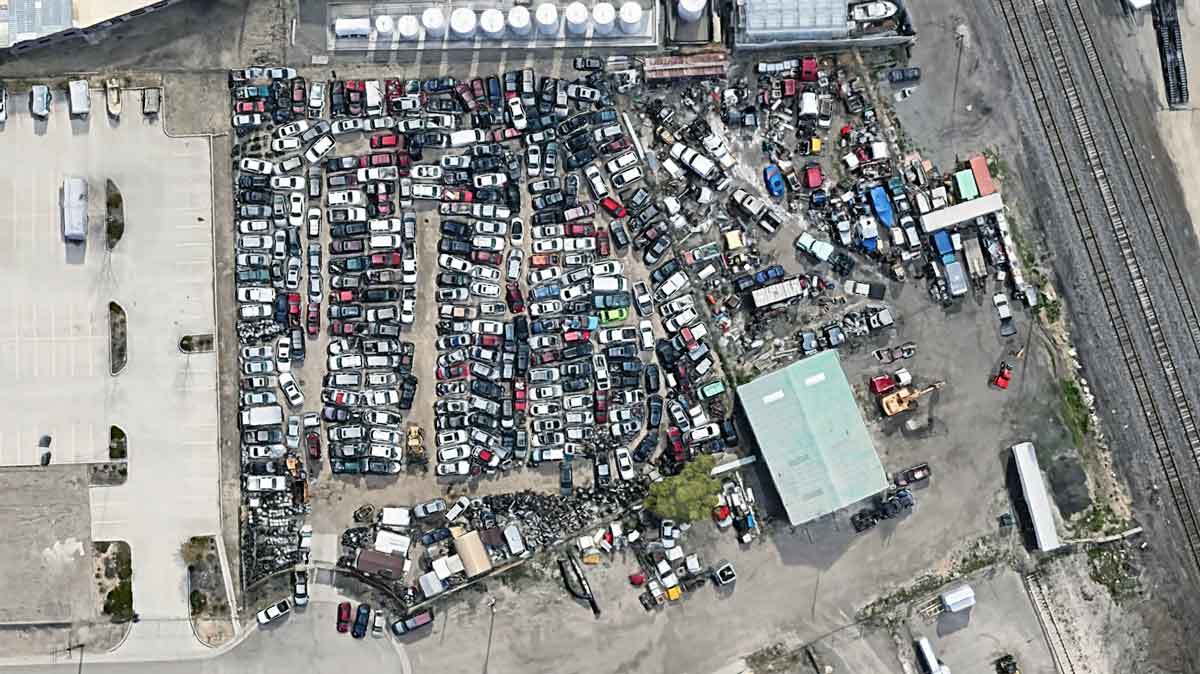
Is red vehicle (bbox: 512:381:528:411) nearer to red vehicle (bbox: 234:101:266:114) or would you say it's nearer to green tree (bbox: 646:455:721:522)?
green tree (bbox: 646:455:721:522)

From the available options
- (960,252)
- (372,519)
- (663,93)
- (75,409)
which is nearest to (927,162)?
(960,252)

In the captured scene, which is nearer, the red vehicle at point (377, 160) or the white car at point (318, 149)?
the red vehicle at point (377, 160)

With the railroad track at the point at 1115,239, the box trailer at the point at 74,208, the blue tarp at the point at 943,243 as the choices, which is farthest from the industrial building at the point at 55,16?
the railroad track at the point at 1115,239

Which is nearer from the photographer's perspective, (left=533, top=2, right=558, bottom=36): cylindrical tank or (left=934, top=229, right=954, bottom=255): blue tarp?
(left=533, top=2, right=558, bottom=36): cylindrical tank

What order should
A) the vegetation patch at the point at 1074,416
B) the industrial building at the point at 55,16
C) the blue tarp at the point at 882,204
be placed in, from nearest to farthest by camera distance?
the industrial building at the point at 55,16 → the blue tarp at the point at 882,204 → the vegetation patch at the point at 1074,416

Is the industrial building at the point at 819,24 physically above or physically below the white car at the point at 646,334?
above

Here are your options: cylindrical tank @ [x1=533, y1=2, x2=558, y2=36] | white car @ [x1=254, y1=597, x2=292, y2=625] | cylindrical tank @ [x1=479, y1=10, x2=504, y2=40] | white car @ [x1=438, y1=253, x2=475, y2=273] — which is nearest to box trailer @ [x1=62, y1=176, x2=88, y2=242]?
white car @ [x1=254, y1=597, x2=292, y2=625]

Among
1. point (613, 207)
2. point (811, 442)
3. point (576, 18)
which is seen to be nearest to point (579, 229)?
point (613, 207)

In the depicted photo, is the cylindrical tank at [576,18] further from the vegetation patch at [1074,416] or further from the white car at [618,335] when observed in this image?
the vegetation patch at [1074,416]
